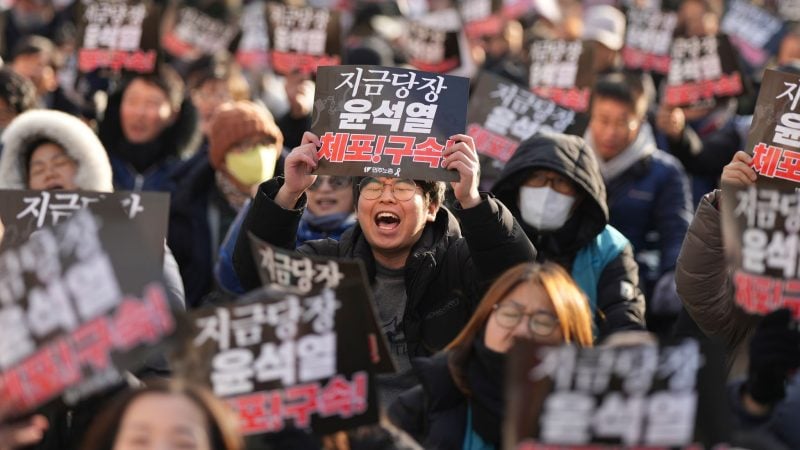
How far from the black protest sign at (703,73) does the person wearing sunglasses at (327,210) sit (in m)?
2.92

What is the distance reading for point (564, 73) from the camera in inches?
368

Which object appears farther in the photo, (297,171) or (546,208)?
(546,208)

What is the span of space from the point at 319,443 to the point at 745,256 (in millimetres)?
1409

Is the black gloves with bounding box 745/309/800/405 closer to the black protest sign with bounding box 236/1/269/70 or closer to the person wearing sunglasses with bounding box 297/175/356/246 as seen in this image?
the person wearing sunglasses with bounding box 297/175/356/246

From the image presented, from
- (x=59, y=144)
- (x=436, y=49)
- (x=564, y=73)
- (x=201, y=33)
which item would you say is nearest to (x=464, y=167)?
(x=59, y=144)

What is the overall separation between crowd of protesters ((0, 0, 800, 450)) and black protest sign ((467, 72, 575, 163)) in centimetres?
13

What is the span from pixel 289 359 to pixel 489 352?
0.69 metres

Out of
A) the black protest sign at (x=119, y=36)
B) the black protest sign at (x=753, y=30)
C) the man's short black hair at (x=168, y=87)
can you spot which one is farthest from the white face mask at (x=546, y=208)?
the black protest sign at (x=753, y=30)

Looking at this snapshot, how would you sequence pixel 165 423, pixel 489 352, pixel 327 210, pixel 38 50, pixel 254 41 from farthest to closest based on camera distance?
pixel 254 41
pixel 38 50
pixel 327 210
pixel 489 352
pixel 165 423

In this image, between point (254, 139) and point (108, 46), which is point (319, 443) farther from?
point (108, 46)

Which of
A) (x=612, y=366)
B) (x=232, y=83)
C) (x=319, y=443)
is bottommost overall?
(x=319, y=443)

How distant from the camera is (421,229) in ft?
19.1

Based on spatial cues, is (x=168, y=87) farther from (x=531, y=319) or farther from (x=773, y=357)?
(x=773, y=357)

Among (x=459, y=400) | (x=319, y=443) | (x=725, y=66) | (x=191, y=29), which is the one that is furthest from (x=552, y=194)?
(x=191, y=29)
